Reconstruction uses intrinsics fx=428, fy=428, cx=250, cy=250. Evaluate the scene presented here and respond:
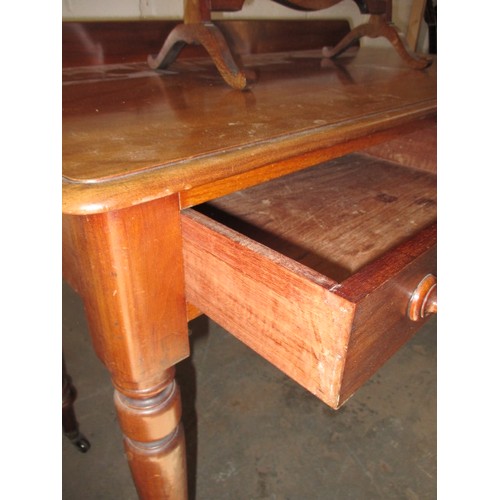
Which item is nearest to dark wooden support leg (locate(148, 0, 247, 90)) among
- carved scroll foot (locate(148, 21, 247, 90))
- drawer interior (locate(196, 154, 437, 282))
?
carved scroll foot (locate(148, 21, 247, 90))

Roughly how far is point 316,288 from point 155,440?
0.34 metres

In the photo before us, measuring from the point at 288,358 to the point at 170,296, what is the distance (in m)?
0.14

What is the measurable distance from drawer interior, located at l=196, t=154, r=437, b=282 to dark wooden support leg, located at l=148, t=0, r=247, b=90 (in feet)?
0.64

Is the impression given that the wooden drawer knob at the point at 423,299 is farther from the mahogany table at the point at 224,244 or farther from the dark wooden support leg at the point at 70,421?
the dark wooden support leg at the point at 70,421

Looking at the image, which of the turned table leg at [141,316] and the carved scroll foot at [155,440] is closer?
the turned table leg at [141,316]

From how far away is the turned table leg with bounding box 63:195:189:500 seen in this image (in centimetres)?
40

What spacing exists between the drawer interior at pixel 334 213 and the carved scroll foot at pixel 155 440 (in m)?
0.24

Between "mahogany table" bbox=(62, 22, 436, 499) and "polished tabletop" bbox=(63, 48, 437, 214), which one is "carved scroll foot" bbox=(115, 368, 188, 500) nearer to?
"mahogany table" bbox=(62, 22, 436, 499)

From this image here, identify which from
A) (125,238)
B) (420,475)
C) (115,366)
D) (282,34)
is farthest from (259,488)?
(282,34)

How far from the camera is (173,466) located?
571 mm

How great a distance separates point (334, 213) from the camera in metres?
0.68

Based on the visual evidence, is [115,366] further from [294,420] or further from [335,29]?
[335,29]

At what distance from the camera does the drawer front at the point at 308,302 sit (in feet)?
1.15

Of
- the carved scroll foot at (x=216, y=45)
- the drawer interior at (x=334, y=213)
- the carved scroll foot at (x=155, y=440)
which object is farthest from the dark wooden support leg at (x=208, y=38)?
the carved scroll foot at (x=155, y=440)
